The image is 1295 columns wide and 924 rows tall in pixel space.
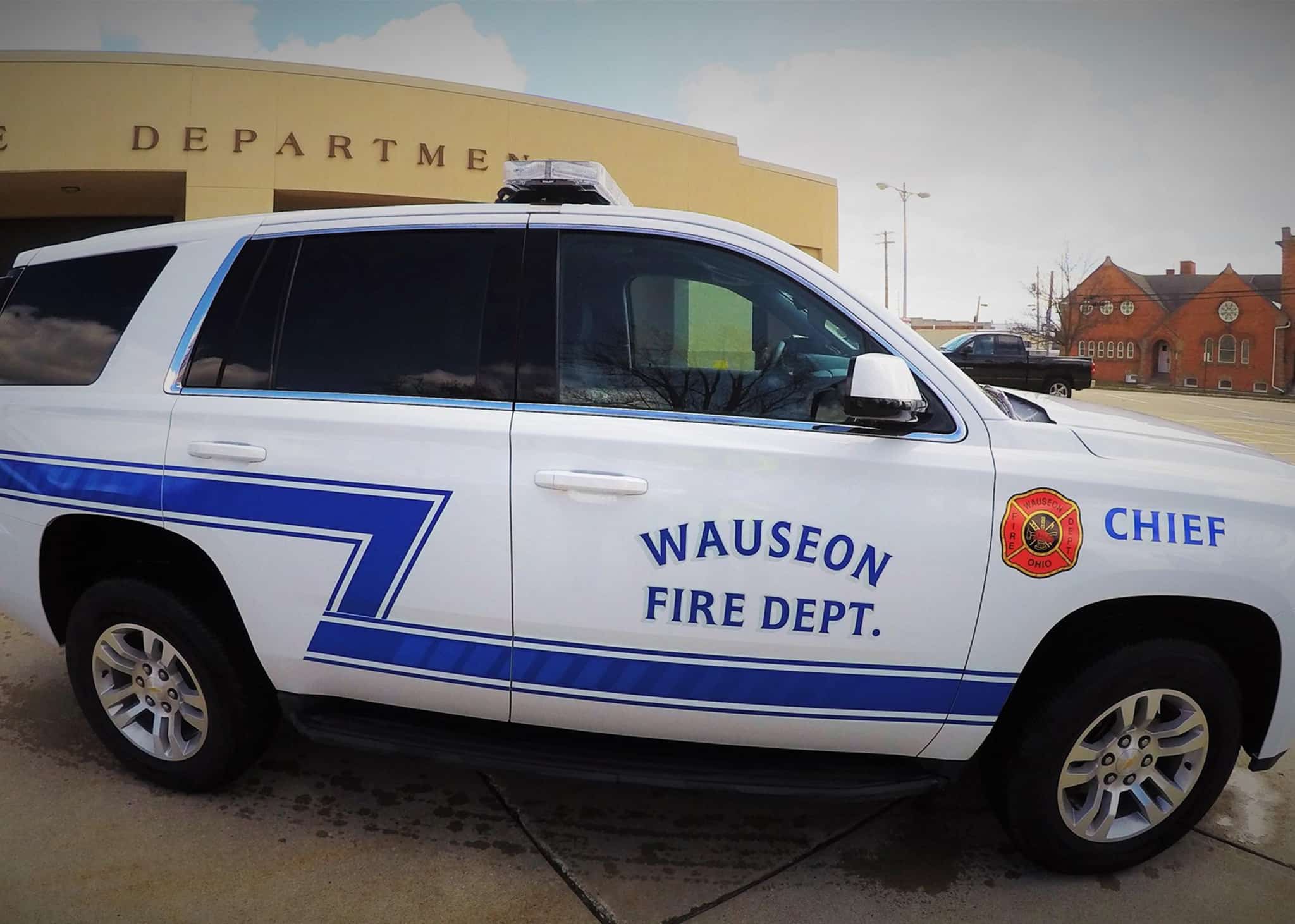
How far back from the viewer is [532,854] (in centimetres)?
264

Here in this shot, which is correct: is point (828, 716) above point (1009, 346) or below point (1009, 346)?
below

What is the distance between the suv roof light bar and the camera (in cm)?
281

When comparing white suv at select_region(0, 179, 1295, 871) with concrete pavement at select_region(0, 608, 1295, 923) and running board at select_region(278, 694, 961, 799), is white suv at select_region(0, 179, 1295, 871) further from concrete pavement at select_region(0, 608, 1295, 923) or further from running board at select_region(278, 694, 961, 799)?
concrete pavement at select_region(0, 608, 1295, 923)

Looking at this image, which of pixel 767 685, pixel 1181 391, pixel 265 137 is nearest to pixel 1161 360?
pixel 1181 391

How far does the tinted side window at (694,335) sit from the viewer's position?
95.1 inches

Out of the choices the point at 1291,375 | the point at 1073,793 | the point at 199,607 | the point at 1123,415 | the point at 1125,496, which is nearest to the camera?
the point at 1125,496

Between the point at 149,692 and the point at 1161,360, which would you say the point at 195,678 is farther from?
the point at 1161,360

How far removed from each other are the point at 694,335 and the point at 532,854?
65.7 inches

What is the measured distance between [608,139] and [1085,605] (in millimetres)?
14449

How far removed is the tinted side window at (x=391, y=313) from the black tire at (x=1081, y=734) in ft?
5.94

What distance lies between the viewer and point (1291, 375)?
4828cm

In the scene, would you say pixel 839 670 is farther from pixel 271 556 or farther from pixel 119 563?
pixel 119 563

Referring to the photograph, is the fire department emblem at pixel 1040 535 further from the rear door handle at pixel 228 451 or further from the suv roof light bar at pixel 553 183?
the rear door handle at pixel 228 451

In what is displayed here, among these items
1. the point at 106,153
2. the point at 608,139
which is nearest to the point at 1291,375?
the point at 608,139
